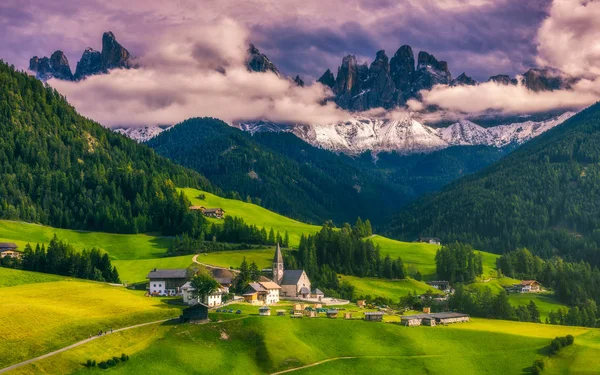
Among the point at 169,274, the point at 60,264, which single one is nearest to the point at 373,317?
the point at 169,274

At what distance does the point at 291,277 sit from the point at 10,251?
246ft

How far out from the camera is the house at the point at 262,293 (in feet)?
544

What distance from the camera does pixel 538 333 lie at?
145875mm

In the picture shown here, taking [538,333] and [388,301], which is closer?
[538,333]

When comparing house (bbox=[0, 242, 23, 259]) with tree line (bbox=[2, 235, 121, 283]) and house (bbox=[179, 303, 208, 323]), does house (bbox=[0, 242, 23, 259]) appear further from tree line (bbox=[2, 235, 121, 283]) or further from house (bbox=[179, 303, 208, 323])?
house (bbox=[179, 303, 208, 323])

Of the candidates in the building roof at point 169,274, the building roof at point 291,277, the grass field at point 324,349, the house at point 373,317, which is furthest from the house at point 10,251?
the house at point 373,317

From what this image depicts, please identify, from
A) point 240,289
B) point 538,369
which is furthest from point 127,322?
point 538,369

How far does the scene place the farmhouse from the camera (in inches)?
5832

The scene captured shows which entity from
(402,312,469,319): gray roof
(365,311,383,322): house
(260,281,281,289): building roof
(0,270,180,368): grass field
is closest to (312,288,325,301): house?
(260,281,281,289): building roof

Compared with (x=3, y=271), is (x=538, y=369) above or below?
below

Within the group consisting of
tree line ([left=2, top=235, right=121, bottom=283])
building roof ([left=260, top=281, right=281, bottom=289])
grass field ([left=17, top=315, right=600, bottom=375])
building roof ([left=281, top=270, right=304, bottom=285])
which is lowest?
grass field ([left=17, top=315, right=600, bottom=375])

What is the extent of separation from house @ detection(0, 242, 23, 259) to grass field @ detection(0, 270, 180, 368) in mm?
26141

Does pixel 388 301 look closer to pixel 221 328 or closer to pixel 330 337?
pixel 330 337

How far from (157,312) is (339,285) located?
69862mm
